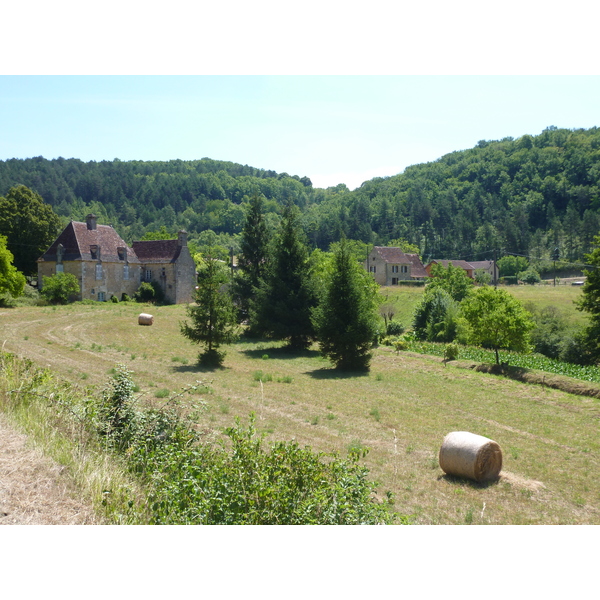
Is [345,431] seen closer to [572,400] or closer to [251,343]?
[572,400]

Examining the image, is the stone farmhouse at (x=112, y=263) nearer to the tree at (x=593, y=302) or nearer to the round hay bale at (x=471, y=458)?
the tree at (x=593, y=302)

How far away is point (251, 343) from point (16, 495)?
110 feet

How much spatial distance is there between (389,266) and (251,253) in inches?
1929

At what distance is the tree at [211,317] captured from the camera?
86.7 ft

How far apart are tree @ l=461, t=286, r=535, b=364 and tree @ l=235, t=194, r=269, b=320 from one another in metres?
19.0

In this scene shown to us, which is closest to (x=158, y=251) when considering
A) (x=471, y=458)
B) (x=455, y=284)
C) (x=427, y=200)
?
(x=455, y=284)

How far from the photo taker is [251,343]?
38312 millimetres

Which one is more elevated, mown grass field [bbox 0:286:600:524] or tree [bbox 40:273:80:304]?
tree [bbox 40:273:80:304]

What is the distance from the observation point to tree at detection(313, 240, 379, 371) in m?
28.7

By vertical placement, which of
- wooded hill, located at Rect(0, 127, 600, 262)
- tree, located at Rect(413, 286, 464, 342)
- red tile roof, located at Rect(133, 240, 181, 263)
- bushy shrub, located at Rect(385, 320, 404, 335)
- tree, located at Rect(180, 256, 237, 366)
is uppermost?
wooded hill, located at Rect(0, 127, 600, 262)

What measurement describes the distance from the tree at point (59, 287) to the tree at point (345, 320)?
31.5 metres

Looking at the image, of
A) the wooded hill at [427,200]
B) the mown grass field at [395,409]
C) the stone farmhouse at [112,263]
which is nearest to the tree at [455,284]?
the mown grass field at [395,409]

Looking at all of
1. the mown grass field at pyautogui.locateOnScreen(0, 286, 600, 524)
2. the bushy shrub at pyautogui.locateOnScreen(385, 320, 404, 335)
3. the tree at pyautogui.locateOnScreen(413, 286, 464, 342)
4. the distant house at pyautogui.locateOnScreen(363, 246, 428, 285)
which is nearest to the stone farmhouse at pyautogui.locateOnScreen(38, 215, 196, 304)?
the mown grass field at pyautogui.locateOnScreen(0, 286, 600, 524)

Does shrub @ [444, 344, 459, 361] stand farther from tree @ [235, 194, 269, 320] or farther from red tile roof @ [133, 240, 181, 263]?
red tile roof @ [133, 240, 181, 263]
